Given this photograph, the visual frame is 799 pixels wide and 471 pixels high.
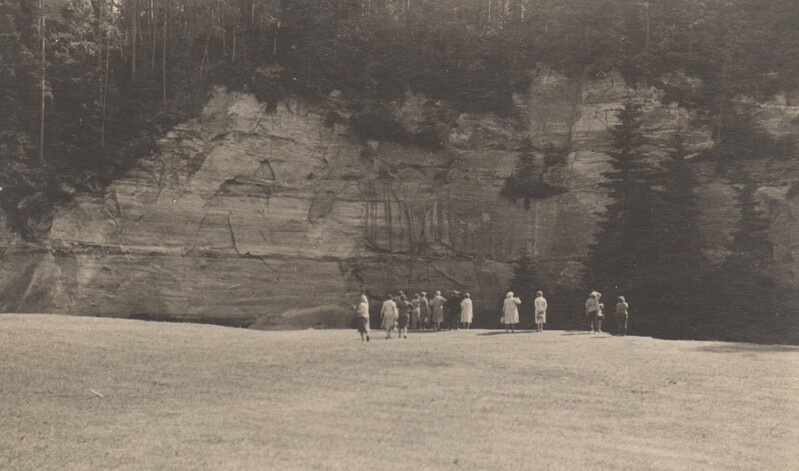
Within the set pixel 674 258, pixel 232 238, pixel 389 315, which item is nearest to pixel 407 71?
pixel 232 238

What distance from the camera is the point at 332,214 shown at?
114ft

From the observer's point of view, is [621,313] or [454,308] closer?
[621,313]

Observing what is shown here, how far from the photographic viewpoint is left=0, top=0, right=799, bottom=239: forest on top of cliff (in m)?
34.2

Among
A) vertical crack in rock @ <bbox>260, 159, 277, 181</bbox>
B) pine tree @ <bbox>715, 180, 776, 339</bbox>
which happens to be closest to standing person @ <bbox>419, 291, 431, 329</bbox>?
vertical crack in rock @ <bbox>260, 159, 277, 181</bbox>

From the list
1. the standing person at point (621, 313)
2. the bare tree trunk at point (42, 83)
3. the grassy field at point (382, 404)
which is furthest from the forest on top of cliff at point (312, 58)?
the grassy field at point (382, 404)

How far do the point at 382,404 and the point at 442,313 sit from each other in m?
12.0

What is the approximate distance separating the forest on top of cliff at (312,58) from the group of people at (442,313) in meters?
11.9

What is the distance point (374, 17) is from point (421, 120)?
607 cm

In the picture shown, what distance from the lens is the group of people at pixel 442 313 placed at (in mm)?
23609

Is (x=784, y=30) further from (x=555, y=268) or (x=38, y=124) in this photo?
(x=38, y=124)

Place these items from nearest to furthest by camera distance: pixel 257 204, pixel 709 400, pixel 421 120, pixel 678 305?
pixel 709 400
pixel 678 305
pixel 257 204
pixel 421 120

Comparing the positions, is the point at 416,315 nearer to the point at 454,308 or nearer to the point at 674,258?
the point at 454,308

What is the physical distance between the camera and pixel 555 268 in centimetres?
3478

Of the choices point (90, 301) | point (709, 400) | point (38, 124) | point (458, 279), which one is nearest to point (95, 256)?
point (90, 301)
